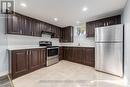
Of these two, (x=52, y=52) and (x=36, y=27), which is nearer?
(x=36, y=27)

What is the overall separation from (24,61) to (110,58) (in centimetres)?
304

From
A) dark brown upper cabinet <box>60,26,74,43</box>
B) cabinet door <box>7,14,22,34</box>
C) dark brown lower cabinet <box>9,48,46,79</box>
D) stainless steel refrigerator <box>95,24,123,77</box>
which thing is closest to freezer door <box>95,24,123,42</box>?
stainless steel refrigerator <box>95,24,123,77</box>

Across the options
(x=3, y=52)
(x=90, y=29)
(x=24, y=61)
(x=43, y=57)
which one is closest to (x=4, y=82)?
(x=24, y=61)

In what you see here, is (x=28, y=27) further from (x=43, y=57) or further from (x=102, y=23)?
(x=102, y=23)

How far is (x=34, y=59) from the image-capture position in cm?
363

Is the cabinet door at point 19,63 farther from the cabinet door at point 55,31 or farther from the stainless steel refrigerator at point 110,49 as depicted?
the stainless steel refrigerator at point 110,49

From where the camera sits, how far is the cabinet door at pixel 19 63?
2.84 metres

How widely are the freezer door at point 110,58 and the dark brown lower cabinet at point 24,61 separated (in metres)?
2.42

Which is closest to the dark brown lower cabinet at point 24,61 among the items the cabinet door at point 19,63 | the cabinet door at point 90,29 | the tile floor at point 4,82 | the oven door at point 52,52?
the cabinet door at point 19,63

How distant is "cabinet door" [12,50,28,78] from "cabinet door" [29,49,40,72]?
21 centimetres

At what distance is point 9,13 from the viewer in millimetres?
3006

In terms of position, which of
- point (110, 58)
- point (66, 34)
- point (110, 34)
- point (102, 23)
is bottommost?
point (110, 58)

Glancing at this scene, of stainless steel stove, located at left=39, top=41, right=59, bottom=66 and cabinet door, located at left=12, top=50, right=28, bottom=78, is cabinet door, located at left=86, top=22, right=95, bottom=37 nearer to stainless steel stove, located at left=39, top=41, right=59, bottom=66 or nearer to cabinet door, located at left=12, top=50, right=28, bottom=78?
stainless steel stove, located at left=39, top=41, right=59, bottom=66

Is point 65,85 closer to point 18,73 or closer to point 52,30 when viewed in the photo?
point 18,73
